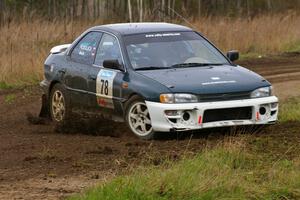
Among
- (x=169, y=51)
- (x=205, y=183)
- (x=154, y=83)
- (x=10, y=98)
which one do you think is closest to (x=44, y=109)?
(x=169, y=51)

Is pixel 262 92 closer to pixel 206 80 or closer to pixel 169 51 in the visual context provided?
pixel 206 80

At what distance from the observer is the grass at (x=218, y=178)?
6.20m

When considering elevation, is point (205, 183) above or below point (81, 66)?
below

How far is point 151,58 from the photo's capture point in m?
10.4

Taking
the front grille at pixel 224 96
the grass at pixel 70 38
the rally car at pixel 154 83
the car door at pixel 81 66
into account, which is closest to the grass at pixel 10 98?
the grass at pixel 70 38

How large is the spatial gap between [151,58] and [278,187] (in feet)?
13.8

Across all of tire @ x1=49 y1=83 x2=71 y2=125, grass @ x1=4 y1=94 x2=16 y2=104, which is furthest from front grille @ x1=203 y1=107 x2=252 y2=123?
grass @ x1=4 y1=94 x2=16 y2=104

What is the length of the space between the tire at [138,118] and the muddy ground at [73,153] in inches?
4.8

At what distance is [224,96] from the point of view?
Answer: 370 inches

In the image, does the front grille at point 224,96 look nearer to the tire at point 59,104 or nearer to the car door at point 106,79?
the car door at point 106,79

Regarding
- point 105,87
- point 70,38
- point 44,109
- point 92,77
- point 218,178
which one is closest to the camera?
point 218,178

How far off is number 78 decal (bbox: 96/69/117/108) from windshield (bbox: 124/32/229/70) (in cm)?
36

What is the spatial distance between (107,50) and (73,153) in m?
2.65

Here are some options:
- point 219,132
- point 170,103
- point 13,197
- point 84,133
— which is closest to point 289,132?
point 219,132
